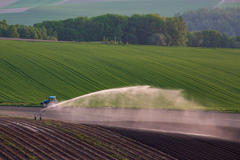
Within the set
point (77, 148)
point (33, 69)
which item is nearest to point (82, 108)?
point (77, 148)

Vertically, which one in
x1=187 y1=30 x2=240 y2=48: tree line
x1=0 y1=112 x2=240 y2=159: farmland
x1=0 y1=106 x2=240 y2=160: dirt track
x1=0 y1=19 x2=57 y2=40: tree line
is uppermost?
x1=0 y1=19 x2=57 y2=40: tree line

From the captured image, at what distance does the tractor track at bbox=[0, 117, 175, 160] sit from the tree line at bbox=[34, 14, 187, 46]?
12295cm

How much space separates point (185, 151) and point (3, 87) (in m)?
43.3

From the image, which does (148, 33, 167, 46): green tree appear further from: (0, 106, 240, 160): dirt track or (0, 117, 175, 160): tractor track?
(0, 117, 175, 160): tractor track

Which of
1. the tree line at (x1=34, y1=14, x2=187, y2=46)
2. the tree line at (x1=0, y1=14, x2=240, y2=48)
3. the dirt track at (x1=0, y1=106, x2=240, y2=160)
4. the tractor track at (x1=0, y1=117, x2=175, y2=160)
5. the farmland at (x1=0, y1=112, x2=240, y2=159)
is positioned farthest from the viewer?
the tree line at (x1=34, y1=14, x2=187, y2=46)

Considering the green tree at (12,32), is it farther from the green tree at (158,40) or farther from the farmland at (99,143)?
the farmland at (99,143)

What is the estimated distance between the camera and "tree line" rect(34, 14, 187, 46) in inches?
6152

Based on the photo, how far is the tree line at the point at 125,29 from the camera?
156250 mm

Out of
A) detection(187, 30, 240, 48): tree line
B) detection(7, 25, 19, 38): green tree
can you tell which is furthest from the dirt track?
detection(187, 30, 240, 48): tree line

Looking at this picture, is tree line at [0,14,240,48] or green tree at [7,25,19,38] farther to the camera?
tree line at [0,14,240,48]

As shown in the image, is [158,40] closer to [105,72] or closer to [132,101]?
[105,72]

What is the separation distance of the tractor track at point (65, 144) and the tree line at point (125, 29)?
403ft

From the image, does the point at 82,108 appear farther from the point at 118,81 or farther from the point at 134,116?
the point at 118,81

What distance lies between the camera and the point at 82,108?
45.6 metres
